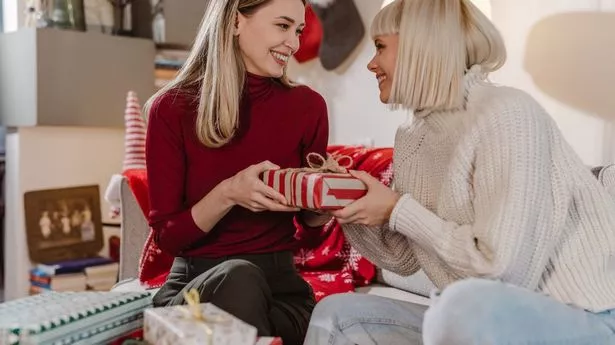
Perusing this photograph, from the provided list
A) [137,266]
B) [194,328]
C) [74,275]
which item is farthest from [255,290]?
[74,275]

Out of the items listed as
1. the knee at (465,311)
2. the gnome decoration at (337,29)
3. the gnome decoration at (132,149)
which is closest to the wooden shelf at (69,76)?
the gnome decoration at (132,149)

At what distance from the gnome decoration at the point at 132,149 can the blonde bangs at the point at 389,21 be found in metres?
1.19

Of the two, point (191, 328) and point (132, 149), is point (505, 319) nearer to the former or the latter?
point (191, 328)

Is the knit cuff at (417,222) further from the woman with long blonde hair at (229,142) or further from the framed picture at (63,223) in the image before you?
the framed picture at (63,223)

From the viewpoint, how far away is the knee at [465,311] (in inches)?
34.9

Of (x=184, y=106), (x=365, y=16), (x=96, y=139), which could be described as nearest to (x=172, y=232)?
(x=184, y=106)

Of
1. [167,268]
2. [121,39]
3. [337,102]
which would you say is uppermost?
A: [121,39]

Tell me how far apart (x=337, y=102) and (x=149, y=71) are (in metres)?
1.01

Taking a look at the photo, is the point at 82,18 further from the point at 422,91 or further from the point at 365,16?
the point at 422,91

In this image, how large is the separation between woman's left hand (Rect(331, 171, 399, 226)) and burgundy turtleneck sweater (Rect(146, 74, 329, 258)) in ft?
0.92

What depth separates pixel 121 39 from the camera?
3.07m

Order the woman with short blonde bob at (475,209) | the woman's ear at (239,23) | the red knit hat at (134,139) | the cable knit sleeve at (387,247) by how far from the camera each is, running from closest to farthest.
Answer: the woman with short blonde bob at (475,209) < the cable knit sleeve at (387,247) < the woman's ear at (239,23) < the red knit hat at (134,139)

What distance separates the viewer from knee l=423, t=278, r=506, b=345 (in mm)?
886

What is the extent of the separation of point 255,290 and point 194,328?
29 cm
